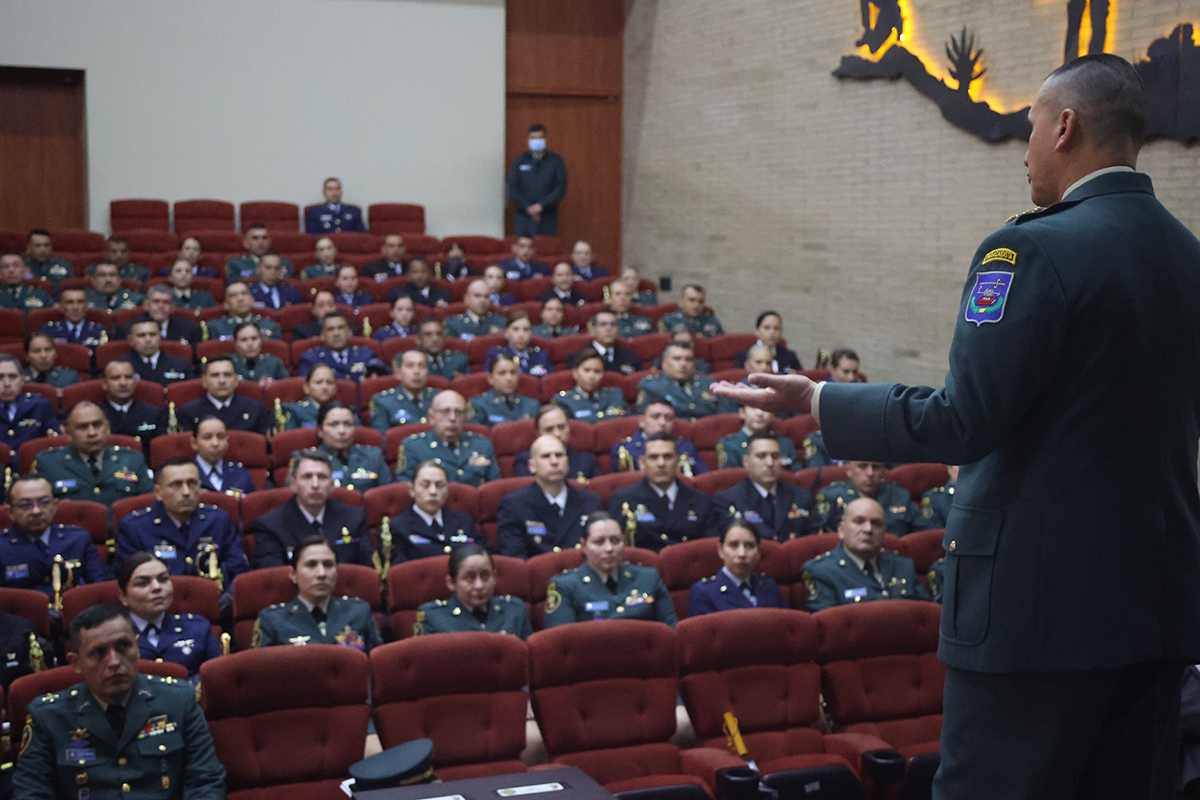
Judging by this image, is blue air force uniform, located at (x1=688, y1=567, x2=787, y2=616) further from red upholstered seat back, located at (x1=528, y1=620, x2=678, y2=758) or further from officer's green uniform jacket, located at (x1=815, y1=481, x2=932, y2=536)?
officer's green uniform jacket, located at (x1=815, y1=481, x2=932, y2=536)

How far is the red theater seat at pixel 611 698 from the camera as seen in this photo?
3.08 metres

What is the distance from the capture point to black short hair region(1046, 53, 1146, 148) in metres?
1.08

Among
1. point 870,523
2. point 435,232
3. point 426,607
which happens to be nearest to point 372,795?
point 426,607

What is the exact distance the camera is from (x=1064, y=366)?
103 centimetres

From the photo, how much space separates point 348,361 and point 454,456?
1.76 m

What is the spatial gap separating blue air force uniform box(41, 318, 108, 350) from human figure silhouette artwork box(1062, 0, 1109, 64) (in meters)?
5.77

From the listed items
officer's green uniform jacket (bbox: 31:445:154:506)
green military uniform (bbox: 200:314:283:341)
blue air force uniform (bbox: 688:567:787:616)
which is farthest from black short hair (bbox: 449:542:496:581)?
green military uniform (bbox: 200:314:283:341)

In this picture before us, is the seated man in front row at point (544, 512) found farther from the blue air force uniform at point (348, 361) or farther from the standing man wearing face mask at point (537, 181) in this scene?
the standing man wearing face mask at point (537, 181)

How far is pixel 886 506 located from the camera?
4.90m

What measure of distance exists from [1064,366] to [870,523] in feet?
9.97

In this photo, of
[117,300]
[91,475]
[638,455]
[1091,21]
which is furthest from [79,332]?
[1091,21]

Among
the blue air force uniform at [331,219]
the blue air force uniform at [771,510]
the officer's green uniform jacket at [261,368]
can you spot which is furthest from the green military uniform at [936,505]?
the blue air force uniform at [331,219]

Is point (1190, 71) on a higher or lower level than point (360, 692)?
higher

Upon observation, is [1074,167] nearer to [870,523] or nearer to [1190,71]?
[870,523]
